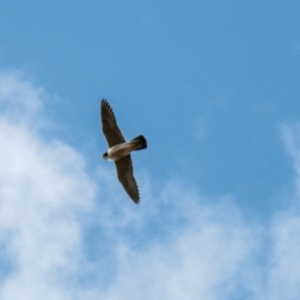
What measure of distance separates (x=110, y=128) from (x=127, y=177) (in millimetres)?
2286

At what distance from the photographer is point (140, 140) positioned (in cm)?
3584

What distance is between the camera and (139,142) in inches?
1411

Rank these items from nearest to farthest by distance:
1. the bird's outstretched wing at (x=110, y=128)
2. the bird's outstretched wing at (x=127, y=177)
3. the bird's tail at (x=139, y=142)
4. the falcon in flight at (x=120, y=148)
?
the bird's tail at (x=139, y=142) < the falcon in flight at (x=120, y=148) < the bird's outstretched wing at (x=110, y=128) < the bird's outstretched wing at (x=127, y=177)

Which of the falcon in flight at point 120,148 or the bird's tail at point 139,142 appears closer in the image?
the bird's tail at point 139,142

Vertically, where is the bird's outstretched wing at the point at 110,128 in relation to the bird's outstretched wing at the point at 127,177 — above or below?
above

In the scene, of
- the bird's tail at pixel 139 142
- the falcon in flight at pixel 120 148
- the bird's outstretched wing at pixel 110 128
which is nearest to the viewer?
the bird's tail at pixel 139 142

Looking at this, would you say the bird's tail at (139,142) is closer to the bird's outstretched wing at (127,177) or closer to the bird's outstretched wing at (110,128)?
the bird's outstretched wing at (110,128)

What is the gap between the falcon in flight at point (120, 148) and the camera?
36.0 m

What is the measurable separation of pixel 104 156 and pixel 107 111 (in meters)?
1.82

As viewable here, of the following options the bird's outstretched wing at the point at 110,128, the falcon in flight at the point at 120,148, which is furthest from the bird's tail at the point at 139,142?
the bird's outstretched wing at the point at 110,128

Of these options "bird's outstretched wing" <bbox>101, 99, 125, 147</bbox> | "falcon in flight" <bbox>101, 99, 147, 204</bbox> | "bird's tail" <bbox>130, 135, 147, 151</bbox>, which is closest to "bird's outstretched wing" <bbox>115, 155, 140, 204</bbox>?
"falcon in flight" <bbox>101, 99, 147, 204</bbox>

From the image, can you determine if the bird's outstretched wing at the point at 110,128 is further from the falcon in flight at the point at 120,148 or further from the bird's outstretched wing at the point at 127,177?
the bird's outstretched wing at the point at 127,177

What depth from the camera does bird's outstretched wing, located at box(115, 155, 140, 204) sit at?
3700 cm

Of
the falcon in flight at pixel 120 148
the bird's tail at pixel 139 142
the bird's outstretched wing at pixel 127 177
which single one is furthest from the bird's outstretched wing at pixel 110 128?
the bird's outstretched wing at pixel 127 177
